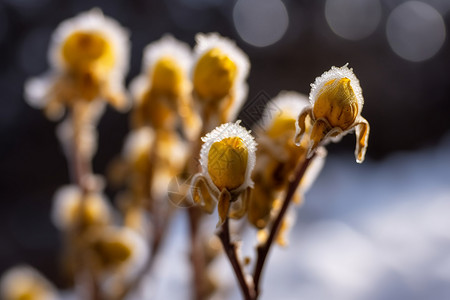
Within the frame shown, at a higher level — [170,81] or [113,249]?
[170,81]

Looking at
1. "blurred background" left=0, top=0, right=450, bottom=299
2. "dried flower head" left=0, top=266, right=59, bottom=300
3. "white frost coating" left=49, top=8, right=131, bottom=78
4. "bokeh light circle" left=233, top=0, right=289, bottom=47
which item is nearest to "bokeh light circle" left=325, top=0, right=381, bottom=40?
"blurred background" left=0, top=0, right=450, bottom=299

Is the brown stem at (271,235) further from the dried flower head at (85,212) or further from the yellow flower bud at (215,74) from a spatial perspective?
the dried flower head at (85,212)

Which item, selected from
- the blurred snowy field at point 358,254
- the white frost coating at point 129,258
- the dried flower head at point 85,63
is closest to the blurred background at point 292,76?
the blurred snowy field at point 358,254

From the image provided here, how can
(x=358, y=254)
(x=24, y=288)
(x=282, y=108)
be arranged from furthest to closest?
(x=358, y=254) < (x=24, y=288) < (x=282, y=108)

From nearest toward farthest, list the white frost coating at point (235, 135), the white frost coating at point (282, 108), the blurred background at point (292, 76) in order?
the white frost coating at point (235, 135)
the white frost coating at point (282, 108)
the blurred background at point (292, 76)

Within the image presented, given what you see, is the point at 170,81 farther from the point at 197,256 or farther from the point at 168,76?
the point at 197,256

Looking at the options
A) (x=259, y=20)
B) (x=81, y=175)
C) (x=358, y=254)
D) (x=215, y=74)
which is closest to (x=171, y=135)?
(x=81, y=175)

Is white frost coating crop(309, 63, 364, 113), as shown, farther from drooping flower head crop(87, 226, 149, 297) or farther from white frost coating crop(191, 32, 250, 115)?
drooping flower head crop(87, 226, 149, 297)
